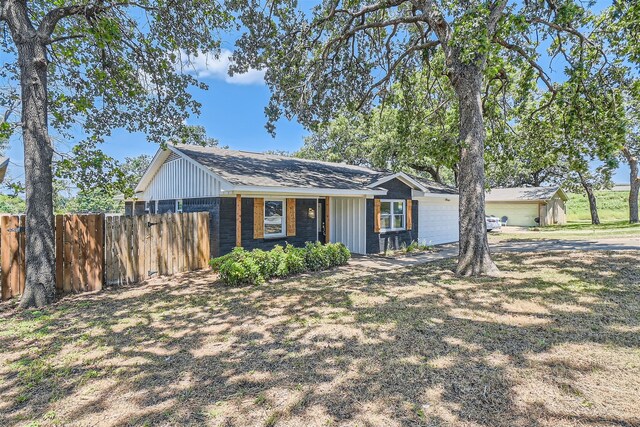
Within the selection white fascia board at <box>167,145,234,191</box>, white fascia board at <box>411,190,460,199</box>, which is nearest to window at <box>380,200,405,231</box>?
white fascia board at <box>411,190,460,199</box>

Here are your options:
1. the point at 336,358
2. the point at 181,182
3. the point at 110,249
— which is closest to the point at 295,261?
the point at 110,249

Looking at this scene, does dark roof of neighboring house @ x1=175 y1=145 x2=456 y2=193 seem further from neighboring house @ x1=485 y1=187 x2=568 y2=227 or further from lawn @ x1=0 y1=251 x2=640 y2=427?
neighboring house @ x1=485 y1=187 x2=568 y2=227

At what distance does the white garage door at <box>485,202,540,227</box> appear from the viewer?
97.1 ft

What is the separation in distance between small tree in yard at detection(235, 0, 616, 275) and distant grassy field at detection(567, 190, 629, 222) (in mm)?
33279

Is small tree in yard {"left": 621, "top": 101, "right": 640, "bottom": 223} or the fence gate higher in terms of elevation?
small tree in yard {"left": 621, "top": 101, "right": 640, "bottom": 223}

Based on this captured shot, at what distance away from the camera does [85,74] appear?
8.89 m

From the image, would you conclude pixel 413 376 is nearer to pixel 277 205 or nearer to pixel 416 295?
pixel 416 295

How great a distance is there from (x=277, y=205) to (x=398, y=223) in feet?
19.1

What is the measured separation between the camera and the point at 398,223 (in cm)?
1433

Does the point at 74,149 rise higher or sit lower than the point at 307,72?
lower

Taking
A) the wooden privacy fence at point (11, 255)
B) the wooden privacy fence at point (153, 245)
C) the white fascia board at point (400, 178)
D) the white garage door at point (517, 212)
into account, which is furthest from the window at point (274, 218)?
the white garage door at point (517, 212)

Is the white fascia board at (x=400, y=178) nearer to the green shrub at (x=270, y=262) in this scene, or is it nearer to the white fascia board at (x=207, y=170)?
the green shrub at (x=270, y=262)

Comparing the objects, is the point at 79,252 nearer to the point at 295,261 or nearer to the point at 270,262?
the point at 270,262

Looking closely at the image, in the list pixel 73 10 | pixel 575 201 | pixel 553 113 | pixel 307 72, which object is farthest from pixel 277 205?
pixel 575 201
